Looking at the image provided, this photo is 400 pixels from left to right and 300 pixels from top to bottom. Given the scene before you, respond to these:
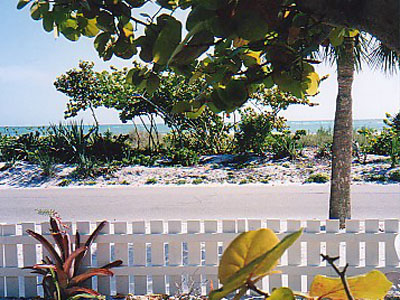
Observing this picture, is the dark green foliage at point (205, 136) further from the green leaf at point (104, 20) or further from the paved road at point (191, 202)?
the green leaf at point (104, 20)

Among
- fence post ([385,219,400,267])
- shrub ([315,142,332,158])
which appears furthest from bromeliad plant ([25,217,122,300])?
shrub ([315,142,332,158])

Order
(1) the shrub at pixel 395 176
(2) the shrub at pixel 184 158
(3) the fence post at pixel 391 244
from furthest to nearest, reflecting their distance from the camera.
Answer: (2) the shrub at pixel 184 158, (1) the shrub at pixel 395 176, (3) the fence post at pixel 391 244

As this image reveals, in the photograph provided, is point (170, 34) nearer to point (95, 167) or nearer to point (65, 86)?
point (95, 167)

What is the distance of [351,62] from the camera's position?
5070 millimetres

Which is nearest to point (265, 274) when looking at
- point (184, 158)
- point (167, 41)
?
point (167, 41)

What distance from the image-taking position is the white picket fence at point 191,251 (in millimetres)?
3447

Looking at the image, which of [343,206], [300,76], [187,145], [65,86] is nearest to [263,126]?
[187,145]

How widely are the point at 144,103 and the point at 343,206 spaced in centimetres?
A: 986

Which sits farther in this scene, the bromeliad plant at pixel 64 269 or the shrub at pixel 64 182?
the shrub at pixel 64 182

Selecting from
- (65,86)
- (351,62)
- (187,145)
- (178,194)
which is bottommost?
(178,194)

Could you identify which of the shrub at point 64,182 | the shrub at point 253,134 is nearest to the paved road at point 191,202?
the shrub at point 64,182

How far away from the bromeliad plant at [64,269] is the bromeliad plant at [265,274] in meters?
3.13

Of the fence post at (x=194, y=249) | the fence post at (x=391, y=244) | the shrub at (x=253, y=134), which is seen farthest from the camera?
the shrub at (x=253, y=134)

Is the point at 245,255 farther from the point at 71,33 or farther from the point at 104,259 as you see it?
the point at 104,259
